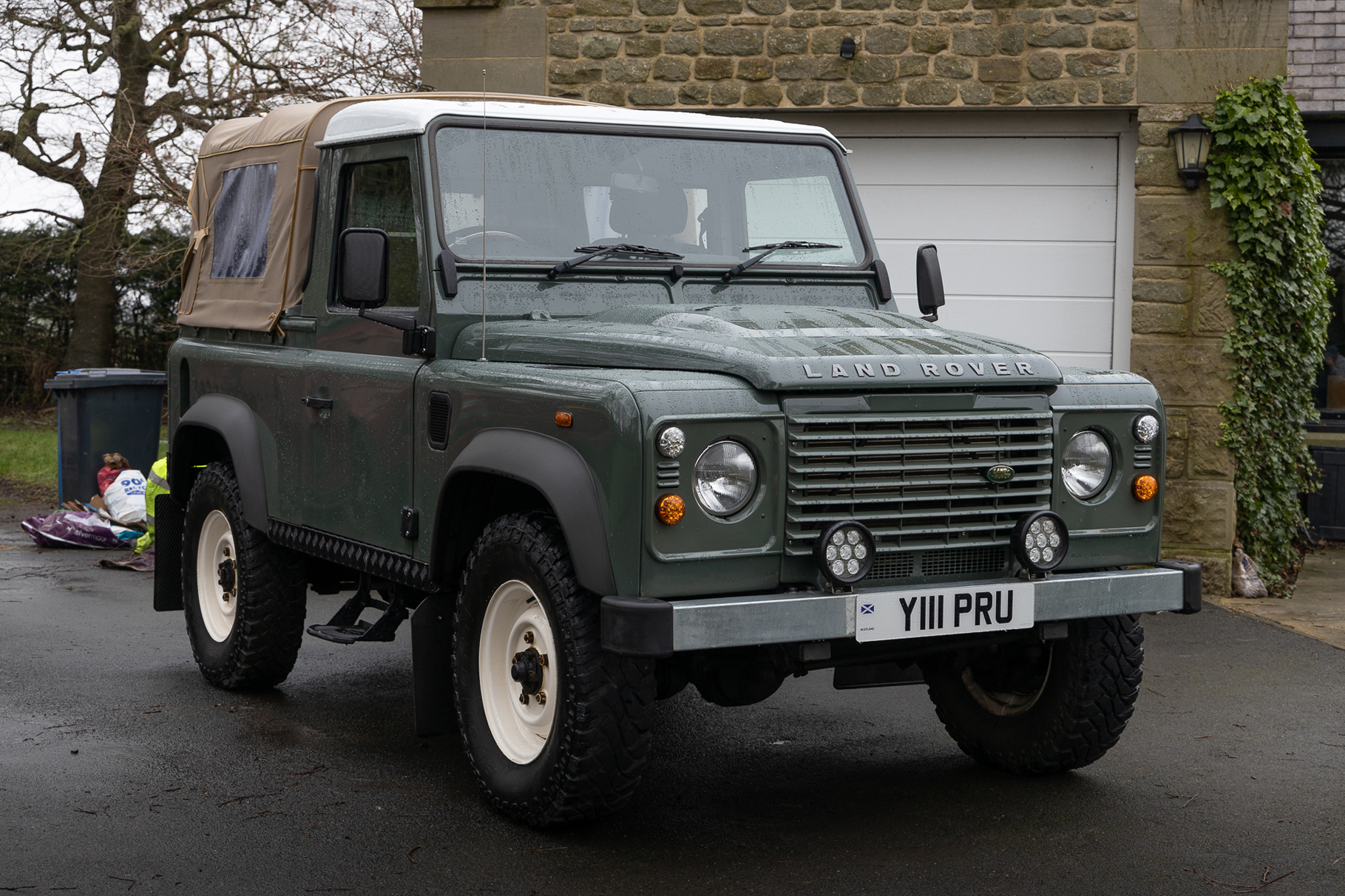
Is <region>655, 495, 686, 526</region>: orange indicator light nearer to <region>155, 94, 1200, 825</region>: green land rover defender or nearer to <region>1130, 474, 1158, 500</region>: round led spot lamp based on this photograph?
<region>155, 94, 1200, 825</region>: green land rover defender

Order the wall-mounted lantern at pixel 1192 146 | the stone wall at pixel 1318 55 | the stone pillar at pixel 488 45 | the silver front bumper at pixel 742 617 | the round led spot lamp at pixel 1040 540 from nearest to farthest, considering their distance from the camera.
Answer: the silver front bumper at pixel 742 617, the round led spot lamp at pixel 1040 540, the wall-mounted lantern at pixel 1192 146, the stone pillar at pixel 488 45, the stone wall at pixel 1318 55

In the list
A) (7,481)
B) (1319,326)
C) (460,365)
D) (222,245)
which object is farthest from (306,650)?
(7,481)

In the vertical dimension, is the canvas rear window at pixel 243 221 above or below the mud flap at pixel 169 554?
above

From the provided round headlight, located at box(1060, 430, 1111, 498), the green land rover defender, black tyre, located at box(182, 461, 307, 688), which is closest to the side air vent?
the green land rover defender

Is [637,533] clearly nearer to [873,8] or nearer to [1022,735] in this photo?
[1022,735]

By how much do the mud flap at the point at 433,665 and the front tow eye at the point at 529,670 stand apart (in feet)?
1.37

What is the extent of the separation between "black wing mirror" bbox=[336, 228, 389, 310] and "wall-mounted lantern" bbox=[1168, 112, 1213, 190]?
20.2 ft

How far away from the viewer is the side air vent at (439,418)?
4.93 m

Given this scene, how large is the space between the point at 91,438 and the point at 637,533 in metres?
8.86

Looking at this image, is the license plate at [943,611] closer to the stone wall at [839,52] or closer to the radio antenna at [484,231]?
the radio antenna at [484,231]

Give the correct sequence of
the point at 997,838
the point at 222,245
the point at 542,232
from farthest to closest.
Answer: the point at 222,245 → the point at 542,232 → the point at 997,838

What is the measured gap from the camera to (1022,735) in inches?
207

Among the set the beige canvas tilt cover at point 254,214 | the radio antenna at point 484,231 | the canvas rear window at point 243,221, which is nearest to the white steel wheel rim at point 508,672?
the radio antenna at point 484,231

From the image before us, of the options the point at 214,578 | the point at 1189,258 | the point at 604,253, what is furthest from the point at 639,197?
the point at 1189,258
